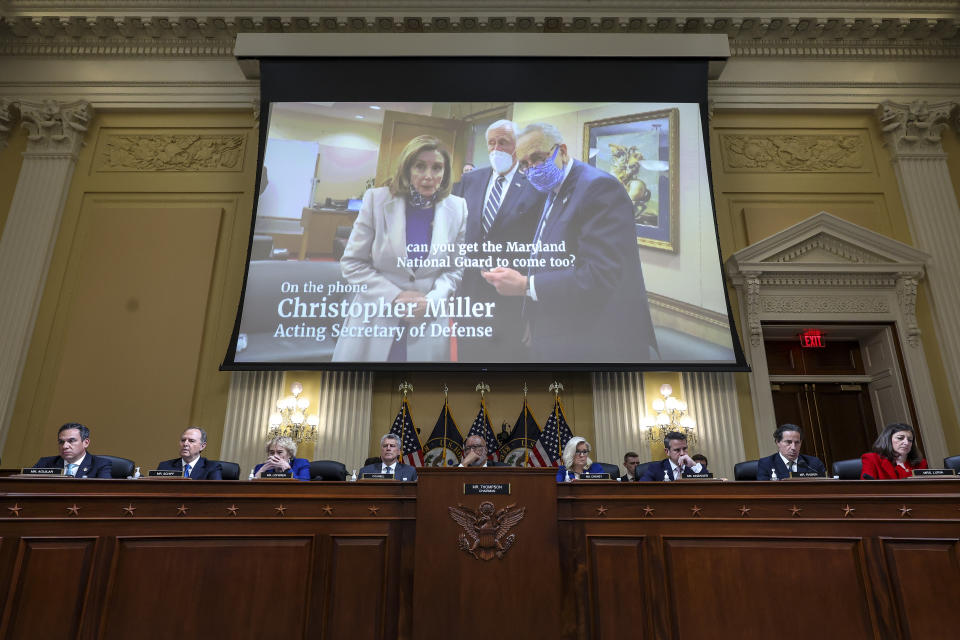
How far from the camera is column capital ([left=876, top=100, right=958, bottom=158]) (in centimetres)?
757

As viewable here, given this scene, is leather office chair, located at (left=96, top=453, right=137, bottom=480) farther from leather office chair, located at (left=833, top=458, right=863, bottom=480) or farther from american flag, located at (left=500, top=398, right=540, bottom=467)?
leather office chair, located at (left=833, top=458, right=863, bottom=480)

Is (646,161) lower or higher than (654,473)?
higher

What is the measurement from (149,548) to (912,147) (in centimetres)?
888

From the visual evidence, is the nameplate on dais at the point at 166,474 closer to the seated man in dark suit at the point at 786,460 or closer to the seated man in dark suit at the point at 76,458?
the seated man in dark suit at the point at 76,458

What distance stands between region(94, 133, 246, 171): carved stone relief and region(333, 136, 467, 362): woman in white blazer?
2182 millimetres

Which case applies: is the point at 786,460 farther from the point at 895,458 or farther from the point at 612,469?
the point at 612,469

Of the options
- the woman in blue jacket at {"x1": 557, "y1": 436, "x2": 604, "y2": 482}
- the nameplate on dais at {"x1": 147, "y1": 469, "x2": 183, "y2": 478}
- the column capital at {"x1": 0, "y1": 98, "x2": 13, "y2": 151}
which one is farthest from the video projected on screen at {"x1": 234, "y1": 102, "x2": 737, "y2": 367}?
the column capital at {"x1": 0, "y1": 98, "x2": 13, "y2": 151}

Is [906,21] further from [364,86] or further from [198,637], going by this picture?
[198,637]

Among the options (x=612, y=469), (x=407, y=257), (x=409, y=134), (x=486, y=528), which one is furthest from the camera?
(x=409, y=134)

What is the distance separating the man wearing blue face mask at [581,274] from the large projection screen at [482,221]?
18 mm

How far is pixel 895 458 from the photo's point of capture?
4.16m

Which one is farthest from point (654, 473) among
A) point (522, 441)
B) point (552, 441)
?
point (522, 441)

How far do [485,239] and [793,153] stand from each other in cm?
416

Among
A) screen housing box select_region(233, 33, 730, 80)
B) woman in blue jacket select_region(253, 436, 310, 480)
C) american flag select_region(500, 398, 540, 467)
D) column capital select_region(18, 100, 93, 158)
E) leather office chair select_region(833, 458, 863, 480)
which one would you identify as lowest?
leather office chair select_region(833, 458, 863, 480)
